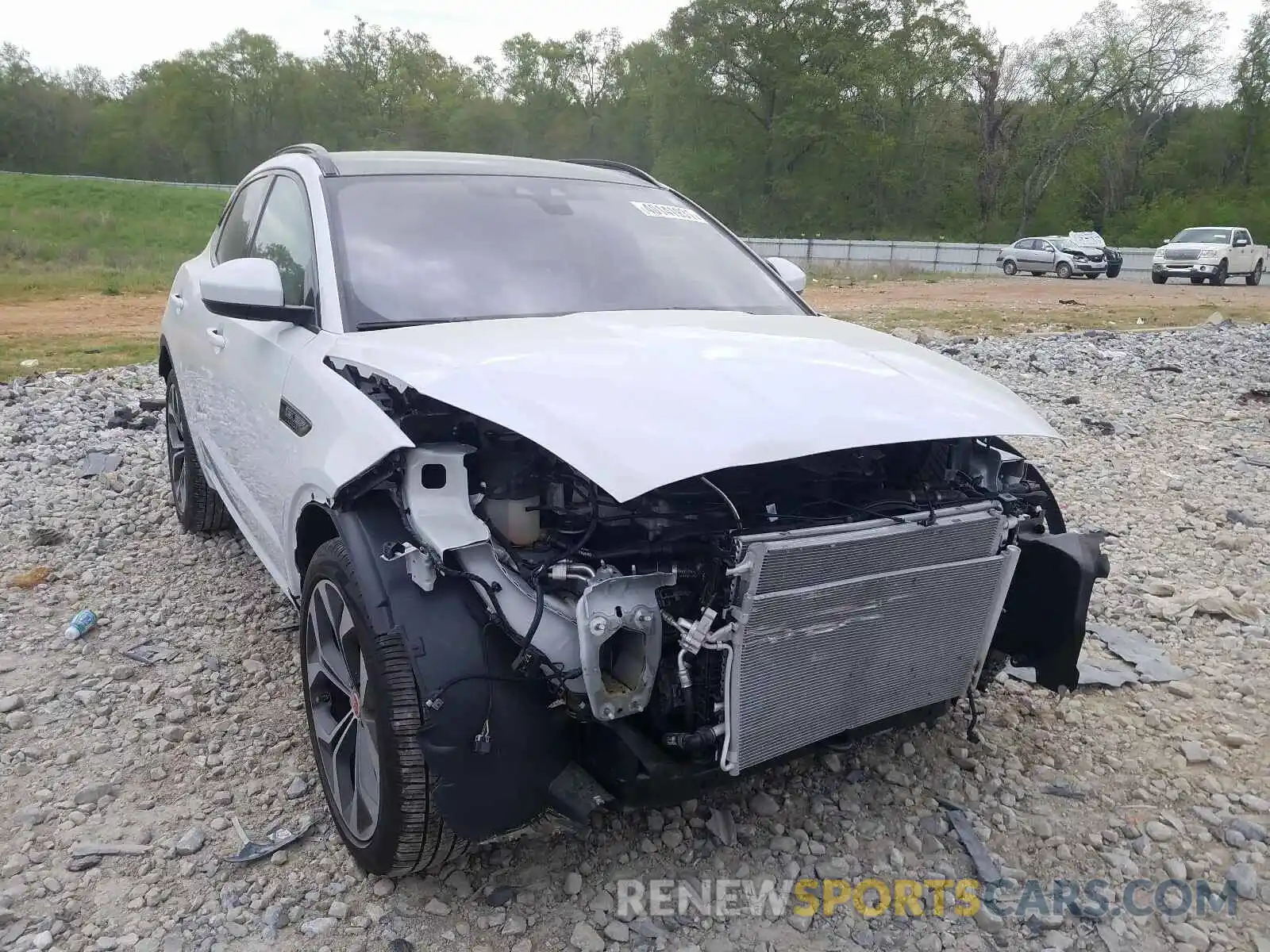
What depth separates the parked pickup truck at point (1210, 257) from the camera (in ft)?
87.7

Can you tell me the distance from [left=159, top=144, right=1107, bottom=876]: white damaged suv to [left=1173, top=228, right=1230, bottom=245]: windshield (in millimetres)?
29064

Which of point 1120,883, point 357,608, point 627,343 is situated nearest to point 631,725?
point 357,608

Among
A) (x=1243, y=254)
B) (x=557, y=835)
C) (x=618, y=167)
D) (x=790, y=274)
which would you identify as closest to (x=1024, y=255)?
(x=1243, y=254)

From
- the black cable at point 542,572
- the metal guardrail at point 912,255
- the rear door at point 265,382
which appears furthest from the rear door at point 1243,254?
the black cable at point 542,572

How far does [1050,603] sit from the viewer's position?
2744 mm

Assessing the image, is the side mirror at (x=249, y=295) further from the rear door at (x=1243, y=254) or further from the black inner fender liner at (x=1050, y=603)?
the rear door at (x=1243, y=254)

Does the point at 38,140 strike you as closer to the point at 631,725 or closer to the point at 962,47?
the point at 962,47

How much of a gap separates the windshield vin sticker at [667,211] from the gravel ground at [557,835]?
7.17 feet

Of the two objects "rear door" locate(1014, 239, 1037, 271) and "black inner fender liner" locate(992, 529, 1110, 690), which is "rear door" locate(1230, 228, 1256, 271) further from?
"black inner fender liner" locate(992, 529, 1110, 690)

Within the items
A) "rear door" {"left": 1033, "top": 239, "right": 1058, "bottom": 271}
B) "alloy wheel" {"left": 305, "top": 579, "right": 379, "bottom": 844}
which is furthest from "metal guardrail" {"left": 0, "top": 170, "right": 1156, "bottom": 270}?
"alloy wheel" {"left": 305, "top": 579, "right": 379, "bottom": 844}

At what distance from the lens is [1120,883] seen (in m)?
2.56

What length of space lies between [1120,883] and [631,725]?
4.78ft

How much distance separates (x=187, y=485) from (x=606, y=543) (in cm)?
340

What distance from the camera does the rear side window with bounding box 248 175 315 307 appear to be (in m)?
3.20
